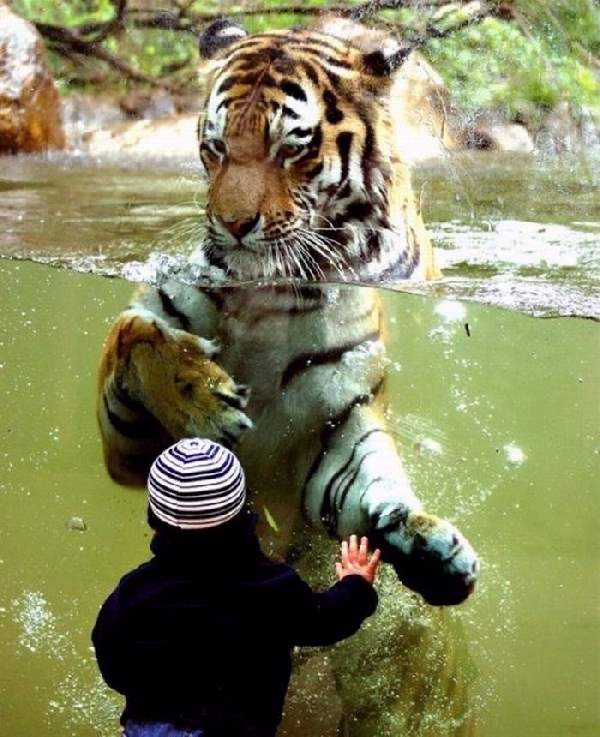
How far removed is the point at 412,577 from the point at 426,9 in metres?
1.82

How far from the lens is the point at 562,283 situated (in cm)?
392

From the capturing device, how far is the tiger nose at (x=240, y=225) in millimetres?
3246

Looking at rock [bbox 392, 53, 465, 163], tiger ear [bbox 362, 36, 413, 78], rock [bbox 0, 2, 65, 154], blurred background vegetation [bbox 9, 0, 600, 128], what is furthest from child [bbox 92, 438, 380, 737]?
rock [bbox 0, 2, 65, 154]

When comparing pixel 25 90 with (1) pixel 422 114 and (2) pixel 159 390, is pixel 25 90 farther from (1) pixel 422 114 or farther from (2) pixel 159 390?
(1) pixel 422 114

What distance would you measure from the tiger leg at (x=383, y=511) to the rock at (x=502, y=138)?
1.06 m

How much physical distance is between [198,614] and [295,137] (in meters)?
1.53

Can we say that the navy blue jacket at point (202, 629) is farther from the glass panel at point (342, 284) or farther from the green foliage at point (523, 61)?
the green foliage at point (523, 61)

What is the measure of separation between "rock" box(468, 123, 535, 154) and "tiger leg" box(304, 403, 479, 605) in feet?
3.48

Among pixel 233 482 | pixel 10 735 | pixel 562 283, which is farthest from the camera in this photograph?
pixel 10 735

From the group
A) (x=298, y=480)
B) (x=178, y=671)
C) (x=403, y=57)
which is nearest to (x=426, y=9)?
(x=403, y=57)

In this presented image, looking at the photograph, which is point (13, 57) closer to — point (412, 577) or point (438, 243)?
point (438, 243)

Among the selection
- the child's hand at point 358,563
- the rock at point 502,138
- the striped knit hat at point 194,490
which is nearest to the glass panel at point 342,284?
the rock at point 502,138

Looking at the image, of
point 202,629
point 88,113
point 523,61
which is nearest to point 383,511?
point 202,629

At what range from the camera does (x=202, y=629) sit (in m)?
2.62
